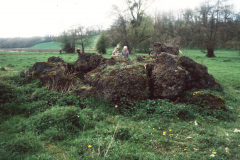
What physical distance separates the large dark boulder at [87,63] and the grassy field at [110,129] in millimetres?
3529

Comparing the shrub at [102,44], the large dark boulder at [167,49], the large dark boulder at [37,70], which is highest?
the shrub at [102,44]

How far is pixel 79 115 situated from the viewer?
5621 mm

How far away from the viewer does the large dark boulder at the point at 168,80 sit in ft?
23.0

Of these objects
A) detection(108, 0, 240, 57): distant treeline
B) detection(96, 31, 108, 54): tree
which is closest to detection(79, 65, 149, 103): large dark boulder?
detection(108, 0, 240, 57): distant treeline

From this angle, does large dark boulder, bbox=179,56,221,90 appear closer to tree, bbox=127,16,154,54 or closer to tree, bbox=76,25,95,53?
tree, bbox=127,16,154,54

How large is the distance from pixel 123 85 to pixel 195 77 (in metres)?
3.95

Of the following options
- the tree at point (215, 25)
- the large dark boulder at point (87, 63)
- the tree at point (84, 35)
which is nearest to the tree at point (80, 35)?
the tree at point (84, 35)

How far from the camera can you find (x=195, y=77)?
810 centimetres

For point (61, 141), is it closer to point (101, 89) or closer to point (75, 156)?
point (75, 156)

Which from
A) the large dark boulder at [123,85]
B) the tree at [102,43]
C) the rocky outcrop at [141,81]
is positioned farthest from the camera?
the tree at [102,43]

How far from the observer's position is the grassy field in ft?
12.7

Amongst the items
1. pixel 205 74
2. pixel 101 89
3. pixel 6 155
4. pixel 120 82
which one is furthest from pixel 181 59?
pixel 6 155

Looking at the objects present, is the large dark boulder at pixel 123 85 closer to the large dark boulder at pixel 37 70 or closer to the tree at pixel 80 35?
the large dark boulder at pixel 37 70

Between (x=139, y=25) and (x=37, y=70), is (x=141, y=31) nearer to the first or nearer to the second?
(x=139, y=25)
